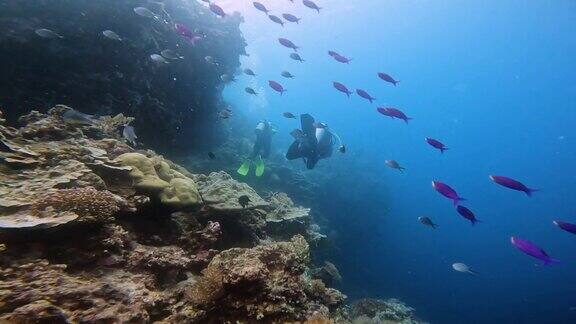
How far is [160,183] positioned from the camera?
4340 millimetres

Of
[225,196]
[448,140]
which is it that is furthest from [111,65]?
[448,140]

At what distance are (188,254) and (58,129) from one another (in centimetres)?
297

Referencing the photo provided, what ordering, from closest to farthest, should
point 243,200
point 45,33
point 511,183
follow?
point 243,200 < point 511,183 < point 45,33

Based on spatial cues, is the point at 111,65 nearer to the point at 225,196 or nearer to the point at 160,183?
the point at 225,196

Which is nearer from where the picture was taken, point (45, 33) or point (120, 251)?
point (120, 251)

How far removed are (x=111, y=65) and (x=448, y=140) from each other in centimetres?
15021

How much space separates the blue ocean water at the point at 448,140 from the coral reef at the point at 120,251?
32.7 ft

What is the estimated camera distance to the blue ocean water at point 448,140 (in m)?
29.6

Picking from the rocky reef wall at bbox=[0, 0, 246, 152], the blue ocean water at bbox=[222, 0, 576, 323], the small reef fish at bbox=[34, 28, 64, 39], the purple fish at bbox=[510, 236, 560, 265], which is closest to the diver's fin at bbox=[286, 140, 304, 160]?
the rocky reef wall at bbox=[0, 0, 246, 152]

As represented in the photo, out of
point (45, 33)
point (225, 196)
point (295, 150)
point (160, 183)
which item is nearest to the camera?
point (160, 183)

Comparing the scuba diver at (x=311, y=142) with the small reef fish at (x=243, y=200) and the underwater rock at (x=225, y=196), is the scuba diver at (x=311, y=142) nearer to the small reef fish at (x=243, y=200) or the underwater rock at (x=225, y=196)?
the underwater rock at (x=225, y=196)

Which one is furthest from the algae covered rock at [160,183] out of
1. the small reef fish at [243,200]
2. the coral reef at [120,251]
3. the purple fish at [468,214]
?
the purple fish at [468,214]

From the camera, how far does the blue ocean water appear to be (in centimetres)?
2961

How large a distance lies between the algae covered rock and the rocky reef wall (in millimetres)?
4450
